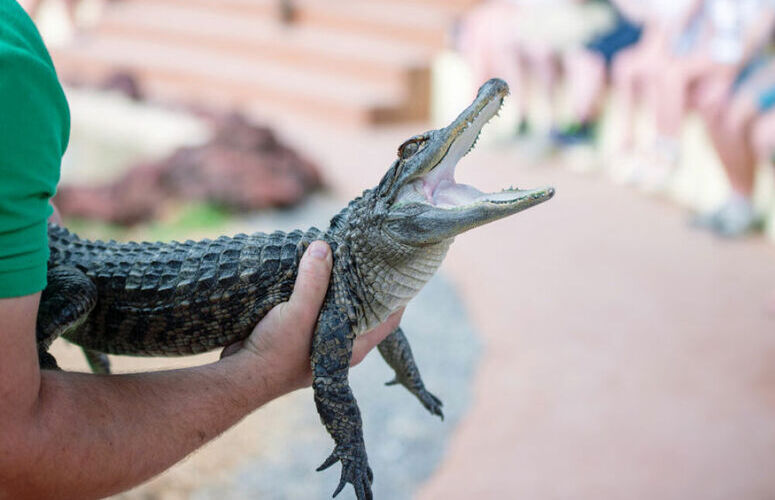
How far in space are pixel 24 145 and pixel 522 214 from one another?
13.8 ft

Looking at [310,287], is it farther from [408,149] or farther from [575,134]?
[575,134]

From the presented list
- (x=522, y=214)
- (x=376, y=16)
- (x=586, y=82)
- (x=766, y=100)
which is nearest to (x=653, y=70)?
(x=586, y=82)

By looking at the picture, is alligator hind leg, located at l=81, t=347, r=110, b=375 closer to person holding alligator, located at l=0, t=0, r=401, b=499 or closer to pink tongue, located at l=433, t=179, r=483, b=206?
person holding alligator, located at l=0, t=0, r=401, b=499

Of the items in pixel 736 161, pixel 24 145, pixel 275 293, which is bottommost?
pixel 736 161

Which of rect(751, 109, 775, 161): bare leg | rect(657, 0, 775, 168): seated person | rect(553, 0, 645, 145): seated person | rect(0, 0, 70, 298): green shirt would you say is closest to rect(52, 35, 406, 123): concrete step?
rect(553, 0, 645, 145): seated person

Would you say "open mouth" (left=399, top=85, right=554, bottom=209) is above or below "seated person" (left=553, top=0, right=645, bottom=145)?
above

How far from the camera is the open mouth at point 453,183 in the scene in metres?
1.21

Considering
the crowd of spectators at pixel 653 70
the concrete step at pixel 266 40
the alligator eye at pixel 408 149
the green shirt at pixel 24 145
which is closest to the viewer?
the green shirt at pixel 24 145

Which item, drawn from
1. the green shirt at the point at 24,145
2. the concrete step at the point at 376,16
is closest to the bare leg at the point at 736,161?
the concrete step at the point at 376,16

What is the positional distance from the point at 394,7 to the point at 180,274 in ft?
23.8

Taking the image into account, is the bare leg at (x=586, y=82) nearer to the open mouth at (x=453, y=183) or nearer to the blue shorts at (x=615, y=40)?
the blue shorts at (x=615, y=40)

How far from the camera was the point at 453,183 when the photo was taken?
1319mm

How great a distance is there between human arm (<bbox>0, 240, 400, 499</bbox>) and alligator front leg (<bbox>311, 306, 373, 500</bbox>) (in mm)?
30

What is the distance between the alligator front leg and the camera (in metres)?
1.28
